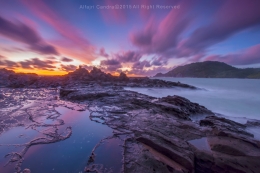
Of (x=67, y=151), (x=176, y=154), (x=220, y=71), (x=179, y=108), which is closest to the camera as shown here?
(x=176, y=154)

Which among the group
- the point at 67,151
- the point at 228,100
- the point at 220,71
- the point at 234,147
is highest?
the point at 220,71

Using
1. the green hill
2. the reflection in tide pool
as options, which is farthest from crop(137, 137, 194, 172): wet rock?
the green hill

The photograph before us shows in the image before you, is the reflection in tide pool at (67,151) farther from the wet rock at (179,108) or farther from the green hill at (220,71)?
the green hill at (220,71)

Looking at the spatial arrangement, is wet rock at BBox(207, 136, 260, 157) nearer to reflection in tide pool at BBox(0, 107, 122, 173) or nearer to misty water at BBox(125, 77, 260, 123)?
reflection in tide pool at BBox(0, 107, 122, 173)

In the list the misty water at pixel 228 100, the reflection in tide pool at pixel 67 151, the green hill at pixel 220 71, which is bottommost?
the misty water at pixel 228 100

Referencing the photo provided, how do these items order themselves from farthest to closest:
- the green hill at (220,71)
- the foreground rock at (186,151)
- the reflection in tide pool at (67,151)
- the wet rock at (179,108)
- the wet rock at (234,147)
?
the green hill at (220,71) < the wet rock at (179,108) < the wet rock at (234,147) < the reflection in tide pool at (67,151) < the foreground rock at (186,151)

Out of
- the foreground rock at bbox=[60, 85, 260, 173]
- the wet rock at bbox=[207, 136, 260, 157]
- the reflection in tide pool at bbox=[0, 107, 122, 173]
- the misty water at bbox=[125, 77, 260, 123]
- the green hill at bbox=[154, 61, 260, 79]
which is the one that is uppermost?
the green hill at bbox=[154, 61, 260, 79]

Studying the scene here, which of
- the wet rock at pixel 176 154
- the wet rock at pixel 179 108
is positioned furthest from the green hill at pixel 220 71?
the wet rock at pixel 176 154

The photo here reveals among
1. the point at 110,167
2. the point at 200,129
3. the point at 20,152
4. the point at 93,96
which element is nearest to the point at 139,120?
the point at 200,129

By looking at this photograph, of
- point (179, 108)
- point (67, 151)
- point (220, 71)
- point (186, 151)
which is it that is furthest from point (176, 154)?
point (220, 71)

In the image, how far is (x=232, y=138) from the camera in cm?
673

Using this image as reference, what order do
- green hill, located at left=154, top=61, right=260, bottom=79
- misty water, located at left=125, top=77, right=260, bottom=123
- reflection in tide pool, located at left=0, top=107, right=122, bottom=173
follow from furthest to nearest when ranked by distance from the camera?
green hill, located at left=154, top=61, right=260, bottom=79
misty water, located at left=125, top=77, right=260, bottom=123
reflection in tide pool, located at left=0, top=107, right=122, bottom=173

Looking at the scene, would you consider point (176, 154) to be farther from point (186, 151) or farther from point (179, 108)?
point (179, 108)

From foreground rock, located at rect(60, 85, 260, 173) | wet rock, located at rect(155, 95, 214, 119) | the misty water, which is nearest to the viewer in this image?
foreground rock, located at rect(60, 85, 260, 173)
